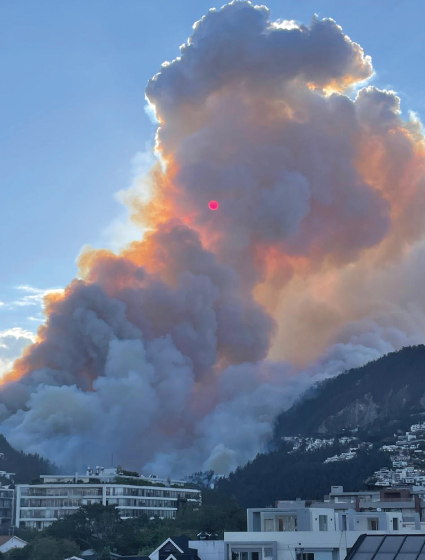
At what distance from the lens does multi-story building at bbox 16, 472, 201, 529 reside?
122500mm

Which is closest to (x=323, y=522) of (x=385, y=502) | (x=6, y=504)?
(x=385, y=502)

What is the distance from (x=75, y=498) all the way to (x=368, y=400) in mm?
87984

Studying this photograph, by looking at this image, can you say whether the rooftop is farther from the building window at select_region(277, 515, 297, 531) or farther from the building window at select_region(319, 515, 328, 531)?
the building window at select_region(277, 515, 297, 531)

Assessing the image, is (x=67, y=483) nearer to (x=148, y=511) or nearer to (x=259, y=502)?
(x=148, y=511)

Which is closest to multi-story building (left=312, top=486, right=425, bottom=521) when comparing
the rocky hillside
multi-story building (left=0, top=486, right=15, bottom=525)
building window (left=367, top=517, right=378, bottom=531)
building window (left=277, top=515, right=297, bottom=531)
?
building window (left=367, top=517, right=378, bottom=531)

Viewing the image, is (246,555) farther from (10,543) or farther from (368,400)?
(368,400)

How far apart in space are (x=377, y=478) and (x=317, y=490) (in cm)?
936

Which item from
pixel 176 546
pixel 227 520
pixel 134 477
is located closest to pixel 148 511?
pixel 134 477

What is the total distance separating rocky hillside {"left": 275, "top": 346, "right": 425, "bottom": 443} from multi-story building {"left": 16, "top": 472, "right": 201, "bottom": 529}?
224ft

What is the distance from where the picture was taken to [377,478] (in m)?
138

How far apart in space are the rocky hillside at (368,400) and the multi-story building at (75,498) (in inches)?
2691

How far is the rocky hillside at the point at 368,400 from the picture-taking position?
622ft

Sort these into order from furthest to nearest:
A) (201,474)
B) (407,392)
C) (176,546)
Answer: (407,392) < (201,474) < (176,546)

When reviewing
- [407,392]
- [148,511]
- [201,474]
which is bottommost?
[148,511]
